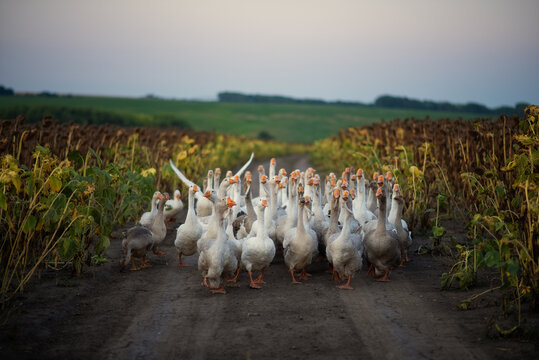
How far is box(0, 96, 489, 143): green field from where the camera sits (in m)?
84.9

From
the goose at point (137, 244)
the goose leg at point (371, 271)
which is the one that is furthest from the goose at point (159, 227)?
the goose leg at point (371, 271)

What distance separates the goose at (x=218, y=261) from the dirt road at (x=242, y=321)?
0.22 metres

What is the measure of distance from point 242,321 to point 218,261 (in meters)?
1.41

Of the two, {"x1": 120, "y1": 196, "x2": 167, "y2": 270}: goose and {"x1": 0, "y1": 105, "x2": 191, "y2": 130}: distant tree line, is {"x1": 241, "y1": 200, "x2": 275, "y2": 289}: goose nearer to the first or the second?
{"x1": 120, "y1": 196, "x2": 167, "y2": 270}: goose

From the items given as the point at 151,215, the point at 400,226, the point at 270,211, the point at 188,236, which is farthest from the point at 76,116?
the point at 400,226

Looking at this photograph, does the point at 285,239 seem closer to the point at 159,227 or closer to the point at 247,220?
the point at 247,220

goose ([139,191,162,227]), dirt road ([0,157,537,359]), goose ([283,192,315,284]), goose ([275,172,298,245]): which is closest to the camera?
dirt road ([0,157,537,359])

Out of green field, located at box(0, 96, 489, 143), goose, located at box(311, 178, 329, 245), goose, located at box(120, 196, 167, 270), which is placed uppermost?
goose, located at box(311, 178, 329, 245)

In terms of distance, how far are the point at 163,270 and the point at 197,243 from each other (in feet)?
2.61

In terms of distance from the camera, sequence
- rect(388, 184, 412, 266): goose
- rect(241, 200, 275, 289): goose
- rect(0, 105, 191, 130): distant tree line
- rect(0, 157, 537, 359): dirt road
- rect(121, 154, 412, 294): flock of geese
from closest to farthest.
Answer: rect(0, 157, 537, 359): dirt road, rect(121, 154, 412, 294): flock of geese, rect(241, 200, 275, 289): goose, rect(388, 184, 412, 266): goose, rect(0, 105, 191, 130): distant tree line

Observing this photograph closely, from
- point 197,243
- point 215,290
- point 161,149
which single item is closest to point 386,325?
point 215,290

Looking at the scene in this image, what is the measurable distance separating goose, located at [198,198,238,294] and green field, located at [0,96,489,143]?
235ft

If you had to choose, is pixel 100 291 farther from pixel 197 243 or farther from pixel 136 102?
pixel 136 102

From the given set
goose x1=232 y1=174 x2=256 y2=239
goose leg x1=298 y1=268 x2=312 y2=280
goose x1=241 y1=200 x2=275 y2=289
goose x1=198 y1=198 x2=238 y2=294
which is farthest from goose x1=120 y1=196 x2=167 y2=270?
goose leg x1=298 y1=268 x2=312 y2=280
